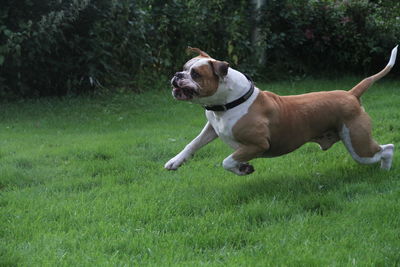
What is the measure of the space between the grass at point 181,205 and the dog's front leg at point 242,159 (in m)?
0.23

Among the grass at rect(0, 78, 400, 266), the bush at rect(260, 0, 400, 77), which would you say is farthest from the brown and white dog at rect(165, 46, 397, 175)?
the bush at rect(260, 0, 400, 77)

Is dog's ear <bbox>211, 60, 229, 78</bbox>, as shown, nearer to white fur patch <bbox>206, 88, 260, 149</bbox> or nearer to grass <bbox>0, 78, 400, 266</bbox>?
white fur patch <bbox>206, 88, 260, 149</bbox>

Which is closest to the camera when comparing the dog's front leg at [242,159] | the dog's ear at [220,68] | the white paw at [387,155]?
the dog's ear at [220,68]

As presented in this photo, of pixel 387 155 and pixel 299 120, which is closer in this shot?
pixel 299 120

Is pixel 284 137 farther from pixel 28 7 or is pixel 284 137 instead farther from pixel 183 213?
pixel 28 7

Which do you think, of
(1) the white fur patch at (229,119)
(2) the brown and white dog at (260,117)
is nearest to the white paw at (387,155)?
(2) the brown and white dog at (260,117)

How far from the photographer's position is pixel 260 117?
5766mm

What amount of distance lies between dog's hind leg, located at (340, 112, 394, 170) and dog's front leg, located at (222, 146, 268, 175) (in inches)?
37.4

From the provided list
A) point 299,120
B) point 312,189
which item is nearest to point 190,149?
point 299,120

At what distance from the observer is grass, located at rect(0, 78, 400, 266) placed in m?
4.30

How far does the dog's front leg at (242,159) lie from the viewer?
5652 mm

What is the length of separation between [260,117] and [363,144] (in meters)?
1.16

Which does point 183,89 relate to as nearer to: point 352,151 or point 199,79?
point 199,79

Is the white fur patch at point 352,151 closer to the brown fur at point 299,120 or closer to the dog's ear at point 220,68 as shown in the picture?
the brown fur at point 299,120
